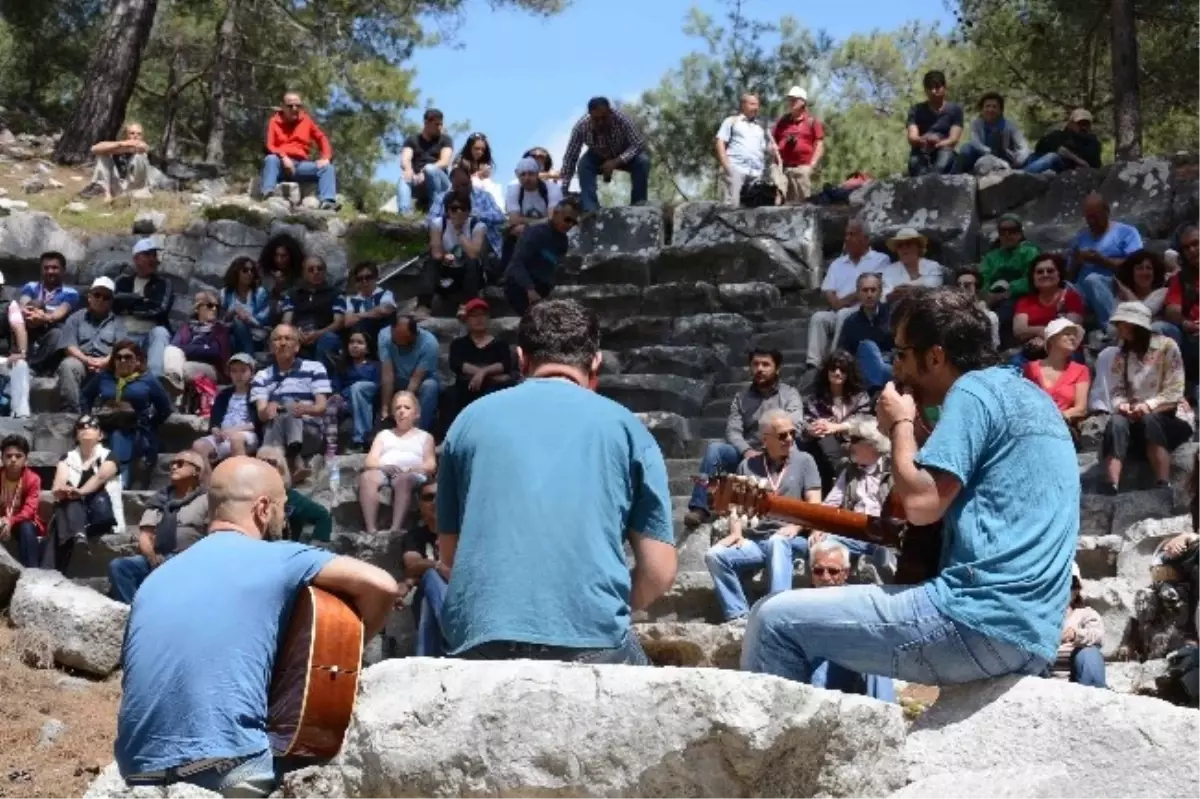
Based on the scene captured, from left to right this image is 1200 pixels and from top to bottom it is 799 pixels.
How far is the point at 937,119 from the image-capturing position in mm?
16672

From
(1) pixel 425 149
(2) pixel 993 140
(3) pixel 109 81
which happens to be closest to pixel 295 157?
(1) pixel 425 149

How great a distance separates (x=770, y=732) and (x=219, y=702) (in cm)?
119

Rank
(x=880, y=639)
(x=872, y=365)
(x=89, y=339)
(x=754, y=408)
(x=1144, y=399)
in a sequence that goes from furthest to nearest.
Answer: (x=89, y=339) → (x=872, y=365) → (x=754, y=408) → (x=1144, y=399) → (x=880, y=639)

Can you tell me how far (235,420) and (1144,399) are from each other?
6.11 m

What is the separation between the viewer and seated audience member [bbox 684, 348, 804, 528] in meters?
11.4

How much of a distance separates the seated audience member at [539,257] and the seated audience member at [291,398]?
212 cm

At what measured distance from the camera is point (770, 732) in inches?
157

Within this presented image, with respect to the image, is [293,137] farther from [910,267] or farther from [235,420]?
[910,267]

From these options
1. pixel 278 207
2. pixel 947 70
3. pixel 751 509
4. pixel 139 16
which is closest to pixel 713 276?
pixel 278 207

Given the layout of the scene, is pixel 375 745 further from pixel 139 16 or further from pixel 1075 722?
pixel 139 16

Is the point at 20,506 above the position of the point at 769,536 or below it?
below

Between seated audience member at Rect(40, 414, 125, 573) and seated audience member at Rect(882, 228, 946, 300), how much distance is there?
5.44 meters

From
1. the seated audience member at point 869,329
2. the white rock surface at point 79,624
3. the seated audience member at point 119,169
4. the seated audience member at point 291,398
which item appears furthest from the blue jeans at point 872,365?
the seated audience member at point 119,169

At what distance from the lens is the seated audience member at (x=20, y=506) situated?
12172 mm
